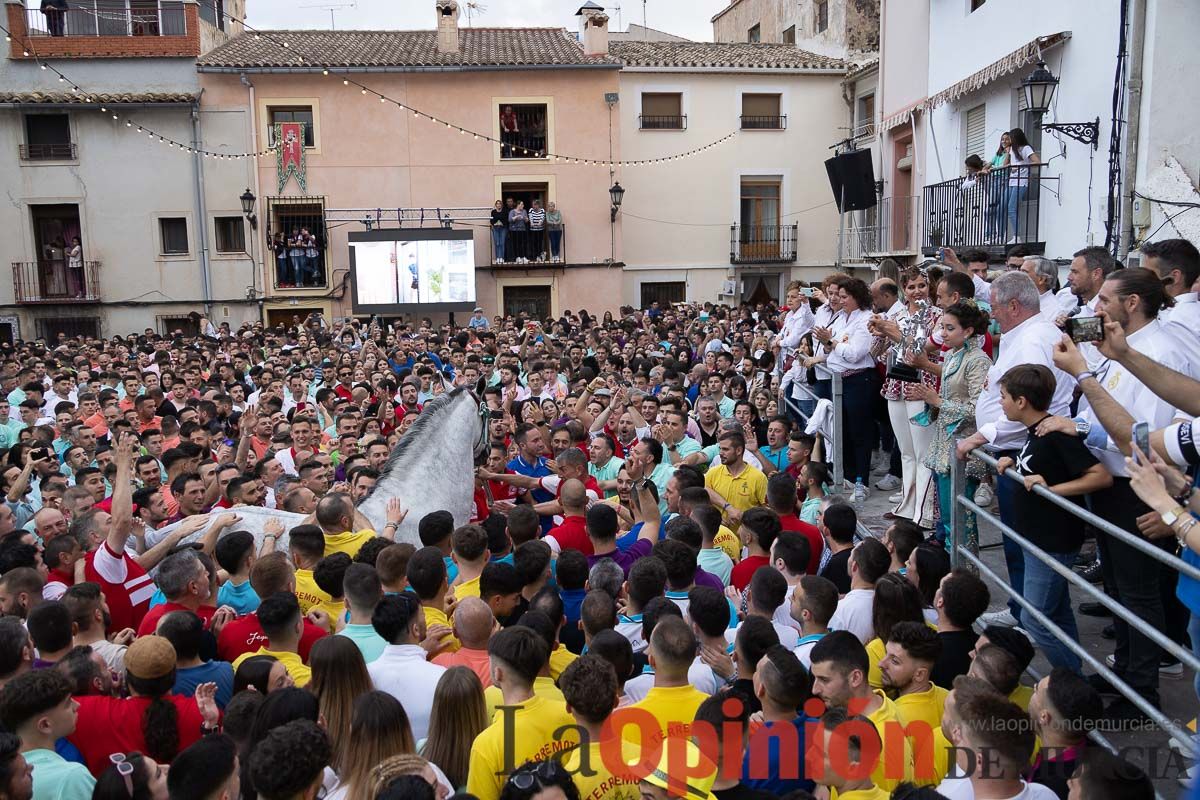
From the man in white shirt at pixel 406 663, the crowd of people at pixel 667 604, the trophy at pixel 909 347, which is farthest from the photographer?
the trophy at pixel 909 347

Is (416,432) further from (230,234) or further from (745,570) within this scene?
(230,234)

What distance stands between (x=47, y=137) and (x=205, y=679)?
27.2 metres

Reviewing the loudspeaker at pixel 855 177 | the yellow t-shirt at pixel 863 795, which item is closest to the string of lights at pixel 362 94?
the loudspeaker at pixel 855 177

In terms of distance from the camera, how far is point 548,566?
17.5ft

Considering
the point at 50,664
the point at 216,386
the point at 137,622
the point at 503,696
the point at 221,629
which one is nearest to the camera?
the point at 503,696

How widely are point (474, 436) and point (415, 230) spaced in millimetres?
19629

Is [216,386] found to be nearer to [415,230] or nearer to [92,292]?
[415,230]

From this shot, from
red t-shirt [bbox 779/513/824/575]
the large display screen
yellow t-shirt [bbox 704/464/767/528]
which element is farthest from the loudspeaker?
red t-shirt [bbox 779/513/824/575]

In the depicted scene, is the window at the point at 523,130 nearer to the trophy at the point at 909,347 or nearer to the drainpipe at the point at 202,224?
the drainpipe at the point at 202,224

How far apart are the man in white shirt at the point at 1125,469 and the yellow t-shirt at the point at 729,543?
2048 millimetres

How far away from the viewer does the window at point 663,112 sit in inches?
1134

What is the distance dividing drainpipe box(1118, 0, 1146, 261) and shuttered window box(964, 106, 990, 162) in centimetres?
497

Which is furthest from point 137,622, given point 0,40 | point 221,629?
point 0,40

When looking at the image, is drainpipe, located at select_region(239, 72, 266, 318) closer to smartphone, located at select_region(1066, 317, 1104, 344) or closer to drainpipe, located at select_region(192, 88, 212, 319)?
drainpipe, located at select_region(192, 88, 212, 319)
